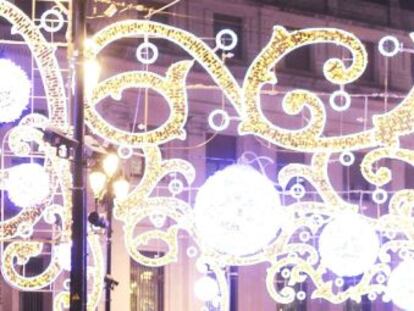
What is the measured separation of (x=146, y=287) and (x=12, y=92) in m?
14.5

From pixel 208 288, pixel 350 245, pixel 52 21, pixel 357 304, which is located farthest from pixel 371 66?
pixel 52 21

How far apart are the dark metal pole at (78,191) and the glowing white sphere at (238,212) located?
132 inches

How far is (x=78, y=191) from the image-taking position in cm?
1282

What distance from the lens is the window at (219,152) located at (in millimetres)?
30688

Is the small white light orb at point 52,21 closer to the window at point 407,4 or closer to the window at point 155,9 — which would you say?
the window at point 155,9

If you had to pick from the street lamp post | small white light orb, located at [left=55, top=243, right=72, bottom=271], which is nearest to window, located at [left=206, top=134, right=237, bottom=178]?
the street lamp post

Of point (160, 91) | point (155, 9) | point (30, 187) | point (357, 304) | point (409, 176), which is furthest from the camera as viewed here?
point (409, 176)

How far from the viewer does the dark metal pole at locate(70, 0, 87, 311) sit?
Answer: 12.6 metres

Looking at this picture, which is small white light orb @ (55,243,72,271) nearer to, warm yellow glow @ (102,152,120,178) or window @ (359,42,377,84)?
warm yellow glow @ (102,152,120,178)

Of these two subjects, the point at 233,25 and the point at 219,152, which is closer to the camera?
the point at 219,152

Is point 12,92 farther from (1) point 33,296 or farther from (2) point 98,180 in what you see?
(1) point 33,296

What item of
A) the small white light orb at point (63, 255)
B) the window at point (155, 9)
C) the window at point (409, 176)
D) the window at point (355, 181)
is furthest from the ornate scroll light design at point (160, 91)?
the window at point (409, 176)

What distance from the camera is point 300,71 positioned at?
32.8 metres

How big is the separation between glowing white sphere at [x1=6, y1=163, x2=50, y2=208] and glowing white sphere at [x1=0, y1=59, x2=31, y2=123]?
0.98 meters
